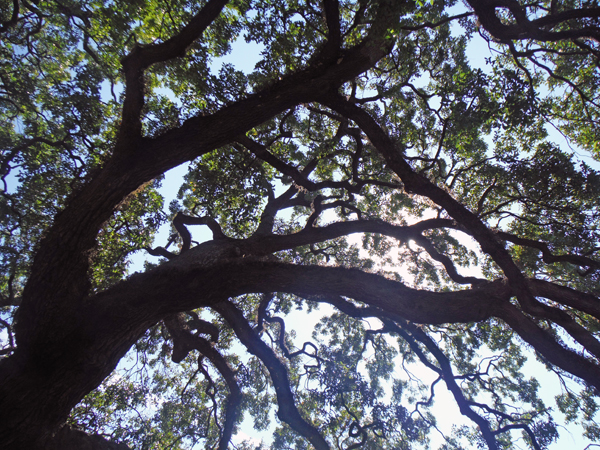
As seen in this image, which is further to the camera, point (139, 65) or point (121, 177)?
point (139, 65)

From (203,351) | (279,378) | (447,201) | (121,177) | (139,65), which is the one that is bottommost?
Result: (279,378)

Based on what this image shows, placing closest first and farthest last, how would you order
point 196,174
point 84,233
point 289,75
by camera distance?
point 84,233, point 289,75, point 196,174

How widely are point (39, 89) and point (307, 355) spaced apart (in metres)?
11.2

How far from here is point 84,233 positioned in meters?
3.85

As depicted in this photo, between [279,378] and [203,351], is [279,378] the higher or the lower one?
the lower one

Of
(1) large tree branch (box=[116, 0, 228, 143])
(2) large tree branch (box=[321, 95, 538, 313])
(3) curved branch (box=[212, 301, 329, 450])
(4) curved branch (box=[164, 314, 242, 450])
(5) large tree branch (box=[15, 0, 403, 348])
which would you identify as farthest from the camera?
(4) curved branch (box=[164, 314, 242, 450])

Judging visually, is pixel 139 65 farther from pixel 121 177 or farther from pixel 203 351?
pixel 203 351

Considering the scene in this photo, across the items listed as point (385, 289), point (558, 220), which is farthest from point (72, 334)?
point (558, 220)

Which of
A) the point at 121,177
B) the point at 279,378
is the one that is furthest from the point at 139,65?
the point at 279,378

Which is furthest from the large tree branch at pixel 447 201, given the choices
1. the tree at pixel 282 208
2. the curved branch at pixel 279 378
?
the curved branch at pixel 279 378

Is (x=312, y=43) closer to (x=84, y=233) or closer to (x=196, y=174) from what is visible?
(x=196, y=174)

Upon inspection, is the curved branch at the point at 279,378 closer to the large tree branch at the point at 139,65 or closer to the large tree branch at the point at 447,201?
the large tree branch at the point at 139,65

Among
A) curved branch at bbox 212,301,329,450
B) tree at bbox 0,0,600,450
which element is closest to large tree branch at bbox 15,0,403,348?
tree at bbox 0,0,600,450

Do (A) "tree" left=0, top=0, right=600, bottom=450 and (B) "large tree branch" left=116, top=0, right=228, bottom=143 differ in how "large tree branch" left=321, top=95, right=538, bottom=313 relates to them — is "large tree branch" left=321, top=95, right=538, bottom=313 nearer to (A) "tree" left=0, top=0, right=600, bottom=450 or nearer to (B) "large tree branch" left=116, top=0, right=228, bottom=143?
(A) "tree" left=0, top=0, right=600, bottom=450
